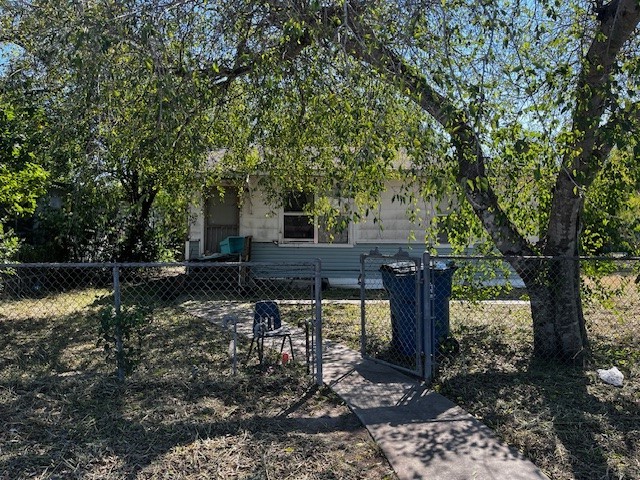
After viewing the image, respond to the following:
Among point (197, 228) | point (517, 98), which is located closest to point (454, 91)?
point (517, 98)

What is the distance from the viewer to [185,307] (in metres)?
10.1

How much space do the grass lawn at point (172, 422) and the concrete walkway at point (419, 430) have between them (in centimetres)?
16

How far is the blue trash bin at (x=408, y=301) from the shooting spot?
6.08m

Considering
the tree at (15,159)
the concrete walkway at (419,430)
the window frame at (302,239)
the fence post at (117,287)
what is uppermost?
the tree at (15,159)

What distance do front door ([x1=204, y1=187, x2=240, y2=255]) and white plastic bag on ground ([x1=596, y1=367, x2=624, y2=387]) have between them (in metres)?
10.8

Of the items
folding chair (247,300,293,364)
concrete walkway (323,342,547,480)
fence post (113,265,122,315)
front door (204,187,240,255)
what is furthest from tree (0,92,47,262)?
front door (204,187,240,255)

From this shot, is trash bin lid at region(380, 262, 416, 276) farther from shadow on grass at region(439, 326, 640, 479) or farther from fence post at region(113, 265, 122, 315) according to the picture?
fence post at region(113, 265, 122, 315)

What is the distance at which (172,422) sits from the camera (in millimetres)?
4293

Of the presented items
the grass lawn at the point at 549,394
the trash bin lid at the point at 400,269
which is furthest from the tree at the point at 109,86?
the grass lawn at the point at 549,394

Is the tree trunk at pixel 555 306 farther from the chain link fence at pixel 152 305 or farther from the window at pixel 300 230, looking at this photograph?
the window at pixel 300 230

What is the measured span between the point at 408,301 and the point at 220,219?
9.83 meters

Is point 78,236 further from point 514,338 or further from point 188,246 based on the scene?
point 514,338

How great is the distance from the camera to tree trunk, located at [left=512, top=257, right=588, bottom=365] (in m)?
5.96

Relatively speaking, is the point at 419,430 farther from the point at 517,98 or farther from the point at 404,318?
the point at 517,98
